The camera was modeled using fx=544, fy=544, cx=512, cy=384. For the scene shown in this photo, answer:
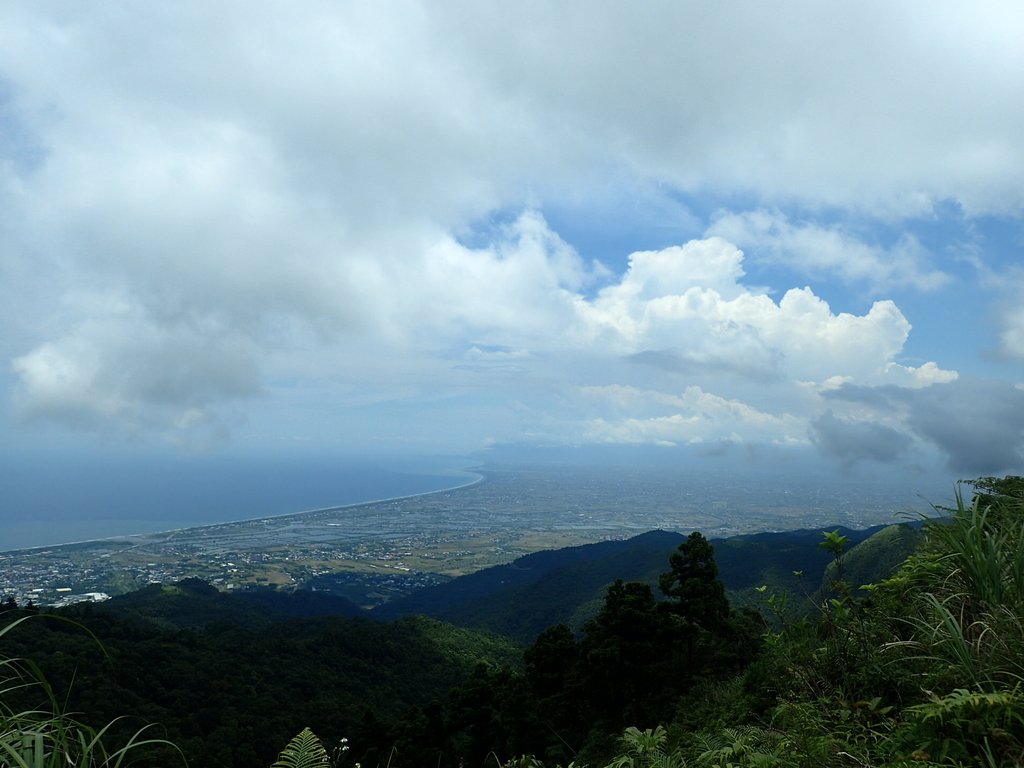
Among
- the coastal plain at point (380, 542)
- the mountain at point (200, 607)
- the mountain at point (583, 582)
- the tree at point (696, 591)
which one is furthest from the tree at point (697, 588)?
the coastal plain at point (380, 542)

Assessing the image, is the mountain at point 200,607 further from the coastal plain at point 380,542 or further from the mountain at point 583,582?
the mountain at point 583,582

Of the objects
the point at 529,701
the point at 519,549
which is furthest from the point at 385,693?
the point at 519,549

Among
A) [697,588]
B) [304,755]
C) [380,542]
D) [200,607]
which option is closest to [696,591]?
[697,588]

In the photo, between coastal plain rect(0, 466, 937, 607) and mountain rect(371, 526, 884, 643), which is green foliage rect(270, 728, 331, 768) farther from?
coastal plain rect(0, 466, 937, 607)

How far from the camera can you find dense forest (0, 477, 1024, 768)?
9.98ft

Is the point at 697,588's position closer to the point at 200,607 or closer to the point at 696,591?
the point at 696,591

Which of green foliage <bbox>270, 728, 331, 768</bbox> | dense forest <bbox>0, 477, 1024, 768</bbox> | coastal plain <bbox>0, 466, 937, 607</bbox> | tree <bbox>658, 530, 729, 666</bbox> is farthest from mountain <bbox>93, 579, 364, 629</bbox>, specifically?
green foliage <bbox>270, 728, 331, 768</bbox>

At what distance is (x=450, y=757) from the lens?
16.3 meters

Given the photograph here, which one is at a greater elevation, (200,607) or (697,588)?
(697,588)

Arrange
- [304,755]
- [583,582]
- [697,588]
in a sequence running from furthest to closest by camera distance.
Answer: [583,582] < [697,588] < [304,755]

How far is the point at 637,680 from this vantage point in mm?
14109

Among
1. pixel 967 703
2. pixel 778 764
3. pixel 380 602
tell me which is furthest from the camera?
pixel 380 602

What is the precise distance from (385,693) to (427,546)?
97018 millimetres

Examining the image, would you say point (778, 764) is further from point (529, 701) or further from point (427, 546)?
point (427, 546)
